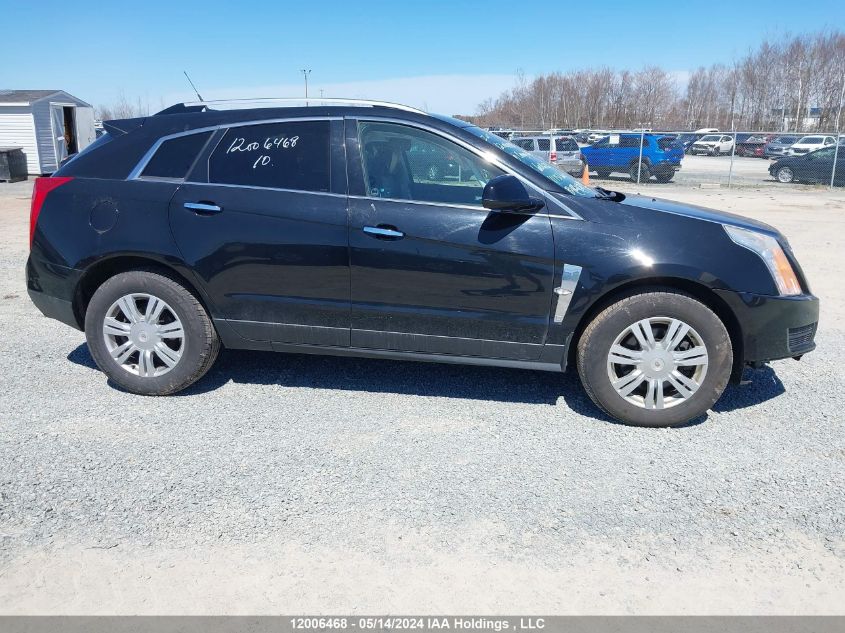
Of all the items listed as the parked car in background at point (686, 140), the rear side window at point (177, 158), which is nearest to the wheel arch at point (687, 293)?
the rear side window at point (177, 158)

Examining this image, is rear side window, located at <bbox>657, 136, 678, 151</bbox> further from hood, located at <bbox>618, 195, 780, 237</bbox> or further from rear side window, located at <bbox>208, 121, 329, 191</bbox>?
rear side window, located at <bbox>208, 121, 329, 191</bbox>

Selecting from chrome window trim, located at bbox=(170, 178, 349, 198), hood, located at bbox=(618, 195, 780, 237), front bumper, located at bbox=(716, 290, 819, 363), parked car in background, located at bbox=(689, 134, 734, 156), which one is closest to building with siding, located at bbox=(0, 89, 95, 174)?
chrome window trim, located at bbox=(170, 178, 349, 198)

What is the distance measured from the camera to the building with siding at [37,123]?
82.3ft

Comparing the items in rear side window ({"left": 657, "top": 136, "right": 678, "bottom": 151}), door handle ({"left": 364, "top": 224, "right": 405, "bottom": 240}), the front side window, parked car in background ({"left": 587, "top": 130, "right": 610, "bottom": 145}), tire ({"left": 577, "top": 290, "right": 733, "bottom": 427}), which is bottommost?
tire ({"left": 577, "top": 290, "right": 733, "bottom": 427})

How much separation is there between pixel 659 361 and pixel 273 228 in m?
2.38

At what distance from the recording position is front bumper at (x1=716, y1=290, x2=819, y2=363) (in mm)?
3969

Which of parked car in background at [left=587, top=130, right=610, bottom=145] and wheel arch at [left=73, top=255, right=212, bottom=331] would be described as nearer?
wheel arch at [left=73, top=255, right=212, bottom=331]

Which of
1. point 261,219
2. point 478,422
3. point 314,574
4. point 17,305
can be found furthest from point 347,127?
point 17,305

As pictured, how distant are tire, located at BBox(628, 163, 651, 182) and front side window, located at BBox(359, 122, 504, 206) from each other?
21.9 m

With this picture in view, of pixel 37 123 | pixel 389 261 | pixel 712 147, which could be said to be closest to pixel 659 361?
pixel 389 261

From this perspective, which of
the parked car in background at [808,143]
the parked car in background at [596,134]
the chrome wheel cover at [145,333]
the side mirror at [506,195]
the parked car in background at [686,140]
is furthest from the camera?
the parked car in background at [808,143]

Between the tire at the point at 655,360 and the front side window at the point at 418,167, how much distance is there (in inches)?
41.8

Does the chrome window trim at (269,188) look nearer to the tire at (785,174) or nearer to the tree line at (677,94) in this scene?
the tire at (785,174)
